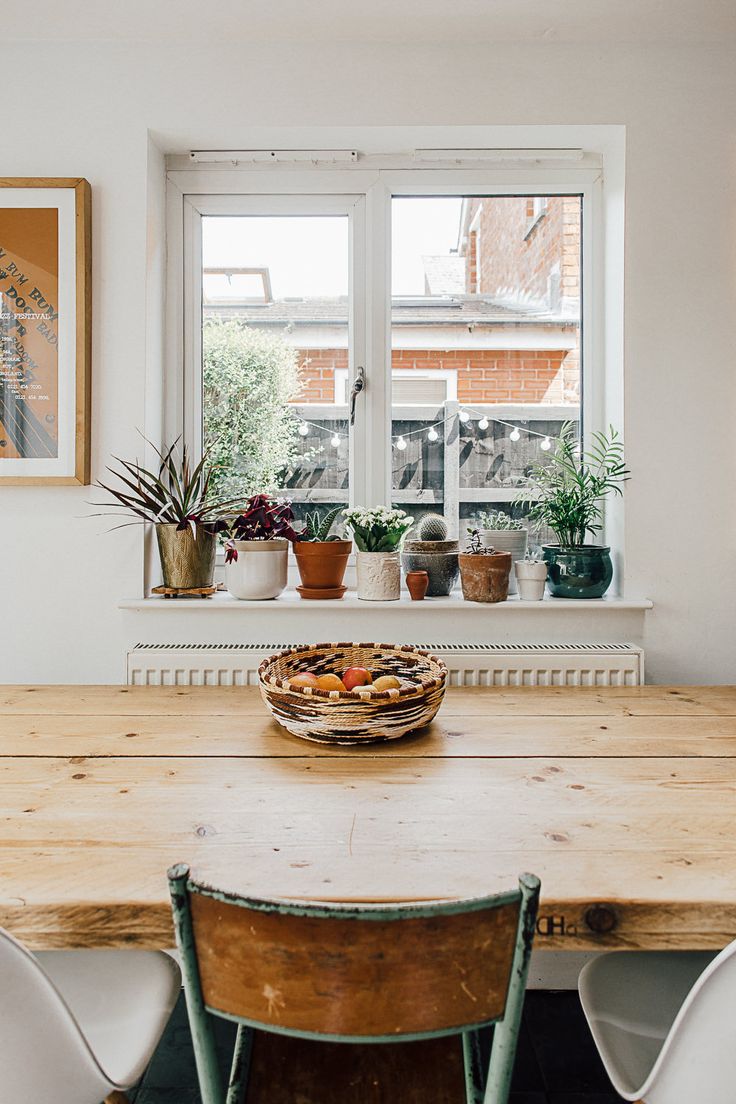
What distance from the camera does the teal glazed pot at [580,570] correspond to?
207cm

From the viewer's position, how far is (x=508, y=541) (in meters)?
2.20

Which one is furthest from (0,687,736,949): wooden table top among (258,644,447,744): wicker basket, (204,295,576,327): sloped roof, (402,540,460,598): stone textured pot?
(204,295,576,327): sloped roof

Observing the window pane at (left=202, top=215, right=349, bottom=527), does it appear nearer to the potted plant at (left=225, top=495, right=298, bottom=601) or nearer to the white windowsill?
the potted plant at (left=225, top=495, right=298, bottom=601)

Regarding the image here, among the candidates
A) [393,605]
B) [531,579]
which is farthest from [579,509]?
[393,605]

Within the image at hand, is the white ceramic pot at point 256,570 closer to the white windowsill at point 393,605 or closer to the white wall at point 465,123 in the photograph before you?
the white windowsill at point 393,605

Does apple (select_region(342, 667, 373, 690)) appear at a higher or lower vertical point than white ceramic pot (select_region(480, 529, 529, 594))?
lower

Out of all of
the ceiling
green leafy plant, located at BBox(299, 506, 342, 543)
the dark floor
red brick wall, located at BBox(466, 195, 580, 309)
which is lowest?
the dark floor

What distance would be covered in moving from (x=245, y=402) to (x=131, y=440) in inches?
15.3

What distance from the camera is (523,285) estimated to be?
2357 mm

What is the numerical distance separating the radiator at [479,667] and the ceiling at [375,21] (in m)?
1.64

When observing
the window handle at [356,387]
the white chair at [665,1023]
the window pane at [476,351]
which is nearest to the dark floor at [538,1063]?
the white chair at [665,1023]

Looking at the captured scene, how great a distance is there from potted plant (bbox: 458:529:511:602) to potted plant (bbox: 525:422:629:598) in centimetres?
17

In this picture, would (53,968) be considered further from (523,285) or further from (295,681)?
(523,285)

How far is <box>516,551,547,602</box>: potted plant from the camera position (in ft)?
6.87
